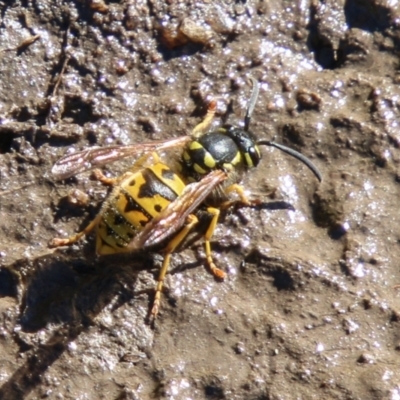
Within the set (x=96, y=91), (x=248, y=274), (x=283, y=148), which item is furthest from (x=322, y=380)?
(x=96, y=91)

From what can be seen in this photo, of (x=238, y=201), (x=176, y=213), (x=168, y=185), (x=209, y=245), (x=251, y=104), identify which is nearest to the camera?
(x=176, y=213)

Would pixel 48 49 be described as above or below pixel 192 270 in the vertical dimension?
above

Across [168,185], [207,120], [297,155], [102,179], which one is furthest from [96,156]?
[297,155]

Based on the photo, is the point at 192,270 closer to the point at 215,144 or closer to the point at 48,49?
the point at 215,144

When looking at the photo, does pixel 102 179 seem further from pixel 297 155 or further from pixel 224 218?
pixel 297 155

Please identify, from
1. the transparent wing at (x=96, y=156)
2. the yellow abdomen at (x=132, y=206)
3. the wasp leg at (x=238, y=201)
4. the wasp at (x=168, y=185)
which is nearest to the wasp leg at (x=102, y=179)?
the wasp at (x=168, y=185)

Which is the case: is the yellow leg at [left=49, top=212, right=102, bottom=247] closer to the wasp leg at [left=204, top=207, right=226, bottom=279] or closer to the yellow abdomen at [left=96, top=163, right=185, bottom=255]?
the yellow abdomen at [left=96, top=163, right=185, bottom=255]
